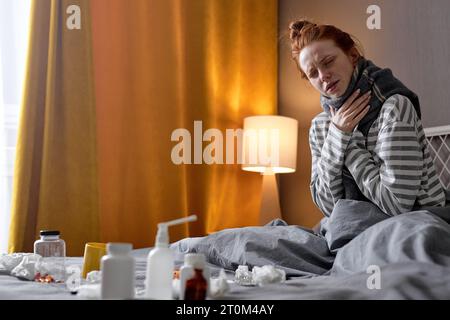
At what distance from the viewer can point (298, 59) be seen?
1927 millimetres

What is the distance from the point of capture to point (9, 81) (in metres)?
2.82

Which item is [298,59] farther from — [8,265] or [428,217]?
[8,265]

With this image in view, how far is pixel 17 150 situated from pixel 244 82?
152 cm

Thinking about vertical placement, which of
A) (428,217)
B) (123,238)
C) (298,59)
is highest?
(298,59)

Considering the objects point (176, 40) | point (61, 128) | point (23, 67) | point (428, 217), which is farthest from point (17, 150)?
point (428, 217)

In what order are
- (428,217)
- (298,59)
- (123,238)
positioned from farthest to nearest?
(123,238) < (298,59) < (428,217)

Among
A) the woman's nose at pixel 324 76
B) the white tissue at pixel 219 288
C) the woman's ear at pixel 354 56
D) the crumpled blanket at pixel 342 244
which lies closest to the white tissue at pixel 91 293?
the white tissue at pixel 219 288

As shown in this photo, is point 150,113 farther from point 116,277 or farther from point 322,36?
point 116,277

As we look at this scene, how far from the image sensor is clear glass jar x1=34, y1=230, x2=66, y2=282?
1.37 m

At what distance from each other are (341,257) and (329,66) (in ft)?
2.22

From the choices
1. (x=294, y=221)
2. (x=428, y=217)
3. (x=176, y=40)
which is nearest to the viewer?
(x=428, y=217)

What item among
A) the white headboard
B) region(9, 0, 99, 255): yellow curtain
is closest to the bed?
the white headboard

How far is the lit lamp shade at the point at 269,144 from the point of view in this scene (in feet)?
10.3

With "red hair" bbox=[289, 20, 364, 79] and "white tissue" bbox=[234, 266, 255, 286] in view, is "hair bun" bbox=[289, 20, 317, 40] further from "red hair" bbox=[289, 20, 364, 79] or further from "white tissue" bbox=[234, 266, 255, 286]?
"white tissue" bbox=[234, 266, 255, 286]
